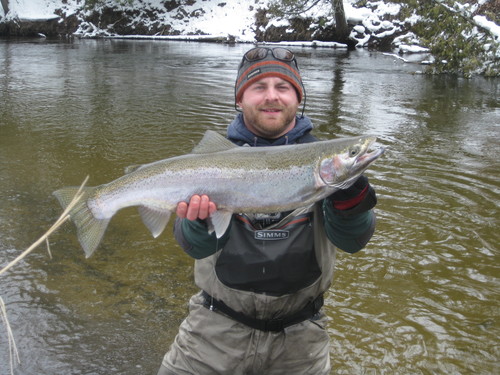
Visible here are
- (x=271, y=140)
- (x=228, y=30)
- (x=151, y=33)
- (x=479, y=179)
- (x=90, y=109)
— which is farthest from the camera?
(x=151, y=33)

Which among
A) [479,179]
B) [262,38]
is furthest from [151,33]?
[479,179]

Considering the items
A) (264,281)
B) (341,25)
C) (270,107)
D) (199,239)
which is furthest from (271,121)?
(341,25)

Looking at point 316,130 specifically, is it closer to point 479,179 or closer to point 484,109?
point 479,179

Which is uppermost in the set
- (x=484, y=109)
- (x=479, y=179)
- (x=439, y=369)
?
(x=484, y=109)

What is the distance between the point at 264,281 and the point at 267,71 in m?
1.33

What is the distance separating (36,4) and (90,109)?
38.0 m

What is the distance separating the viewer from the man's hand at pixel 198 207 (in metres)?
2.60

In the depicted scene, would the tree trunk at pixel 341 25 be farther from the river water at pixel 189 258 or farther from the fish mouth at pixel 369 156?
the fish mouth at pixel 369 156

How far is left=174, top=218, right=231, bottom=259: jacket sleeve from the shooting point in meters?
2.65

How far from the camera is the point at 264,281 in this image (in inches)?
105

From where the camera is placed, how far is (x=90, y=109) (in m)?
11.8

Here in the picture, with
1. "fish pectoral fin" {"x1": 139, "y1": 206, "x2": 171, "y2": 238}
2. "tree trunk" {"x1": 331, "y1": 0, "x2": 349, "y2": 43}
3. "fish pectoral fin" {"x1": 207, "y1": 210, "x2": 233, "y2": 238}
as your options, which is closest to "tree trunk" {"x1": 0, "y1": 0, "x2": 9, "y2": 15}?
"tree trunk" {"x1": 331, "y1": 0, "x2": 349, "y2": 43}

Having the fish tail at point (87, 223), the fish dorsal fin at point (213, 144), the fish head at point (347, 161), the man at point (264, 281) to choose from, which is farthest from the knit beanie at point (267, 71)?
the fish tail at point (87, 223)

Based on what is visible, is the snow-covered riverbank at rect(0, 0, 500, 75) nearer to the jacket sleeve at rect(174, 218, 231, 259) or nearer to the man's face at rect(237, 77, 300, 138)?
the man's face at rect(237, 77, 300, 138)
